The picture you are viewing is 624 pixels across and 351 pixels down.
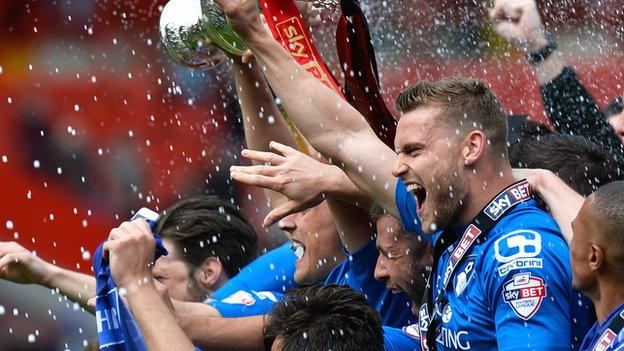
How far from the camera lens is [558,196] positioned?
3.75 m

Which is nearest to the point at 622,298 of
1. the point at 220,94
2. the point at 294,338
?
the point at 294,338

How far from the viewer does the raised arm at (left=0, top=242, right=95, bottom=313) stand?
4.52 meters

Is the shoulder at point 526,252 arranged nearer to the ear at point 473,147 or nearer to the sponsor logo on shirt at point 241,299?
the ear at point 473,147

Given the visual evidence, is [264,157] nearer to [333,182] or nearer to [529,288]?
[333,182]

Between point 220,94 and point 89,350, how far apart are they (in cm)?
386

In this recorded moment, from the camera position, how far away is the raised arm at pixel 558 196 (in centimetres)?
369

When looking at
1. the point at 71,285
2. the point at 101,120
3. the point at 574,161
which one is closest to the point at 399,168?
the point at 574,161

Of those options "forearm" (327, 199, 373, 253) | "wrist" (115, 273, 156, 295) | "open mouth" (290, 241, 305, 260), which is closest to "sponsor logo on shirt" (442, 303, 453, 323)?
"wrist" (115, 273, 156, 295)

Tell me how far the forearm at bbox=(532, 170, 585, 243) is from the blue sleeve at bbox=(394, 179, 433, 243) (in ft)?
1.33

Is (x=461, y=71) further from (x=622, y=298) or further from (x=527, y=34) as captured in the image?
(x=622, y=298)

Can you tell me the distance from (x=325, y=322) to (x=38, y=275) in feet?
4.64

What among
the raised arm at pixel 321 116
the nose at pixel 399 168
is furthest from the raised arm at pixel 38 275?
the nose at pixel 399 168

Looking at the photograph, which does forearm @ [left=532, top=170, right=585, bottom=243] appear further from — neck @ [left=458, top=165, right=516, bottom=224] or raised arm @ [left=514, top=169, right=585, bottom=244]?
neck @ [left=458, top=165, right=516, bottom=224]

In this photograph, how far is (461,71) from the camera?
7.41 meters
